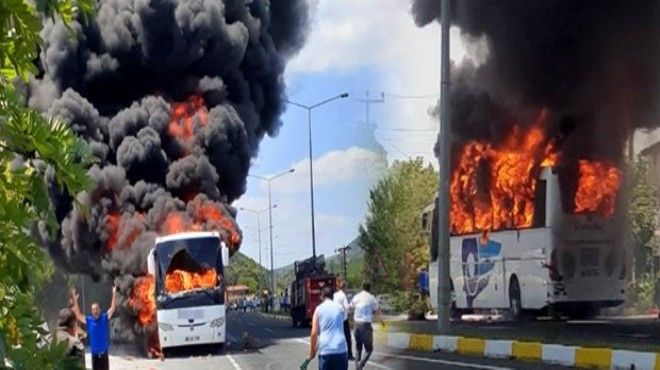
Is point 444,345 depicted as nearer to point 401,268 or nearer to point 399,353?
point 399,353

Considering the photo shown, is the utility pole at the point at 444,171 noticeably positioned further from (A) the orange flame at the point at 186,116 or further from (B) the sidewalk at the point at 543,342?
(A) the orange flame at the point at 186,116

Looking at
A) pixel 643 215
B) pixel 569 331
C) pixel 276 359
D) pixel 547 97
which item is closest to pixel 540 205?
pixel 547 97

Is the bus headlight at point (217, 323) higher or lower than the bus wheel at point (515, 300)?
lower

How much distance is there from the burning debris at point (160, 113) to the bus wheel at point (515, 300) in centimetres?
969

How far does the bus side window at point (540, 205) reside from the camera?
74.7 feet

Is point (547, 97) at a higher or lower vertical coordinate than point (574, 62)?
lower

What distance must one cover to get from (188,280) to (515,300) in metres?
7.22

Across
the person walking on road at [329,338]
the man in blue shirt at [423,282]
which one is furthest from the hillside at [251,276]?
the person walking on road at [329,338]

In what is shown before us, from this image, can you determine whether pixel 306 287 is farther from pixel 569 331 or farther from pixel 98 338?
pixel 98 338

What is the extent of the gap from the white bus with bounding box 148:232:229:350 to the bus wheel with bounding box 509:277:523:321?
641 cm

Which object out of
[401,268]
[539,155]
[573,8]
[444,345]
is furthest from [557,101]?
[444,345]

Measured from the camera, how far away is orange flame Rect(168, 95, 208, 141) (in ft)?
111

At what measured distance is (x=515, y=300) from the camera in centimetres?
2378

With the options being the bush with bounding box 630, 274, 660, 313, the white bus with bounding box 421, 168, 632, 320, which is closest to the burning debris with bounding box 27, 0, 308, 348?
the white bus with bounding box 421, 168, 632, 320
